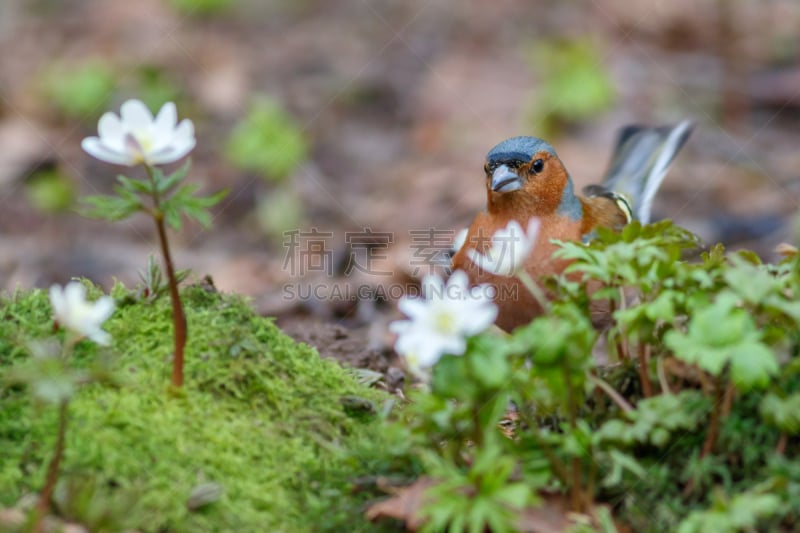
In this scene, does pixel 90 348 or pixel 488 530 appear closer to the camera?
pixel 488 530

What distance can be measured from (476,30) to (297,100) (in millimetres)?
2441

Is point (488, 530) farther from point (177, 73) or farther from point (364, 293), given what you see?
point (177, 73)

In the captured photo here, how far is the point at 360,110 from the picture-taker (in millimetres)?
8734

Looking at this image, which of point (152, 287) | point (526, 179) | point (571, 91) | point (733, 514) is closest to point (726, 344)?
point (733, 514)

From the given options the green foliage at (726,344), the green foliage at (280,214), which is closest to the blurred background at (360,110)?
the green foliage at (280,214)

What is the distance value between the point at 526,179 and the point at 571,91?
13.9ft

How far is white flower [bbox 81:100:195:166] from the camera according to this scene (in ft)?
7.15

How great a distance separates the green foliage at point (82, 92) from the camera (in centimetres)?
822

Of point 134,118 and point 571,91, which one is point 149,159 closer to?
point 134,118

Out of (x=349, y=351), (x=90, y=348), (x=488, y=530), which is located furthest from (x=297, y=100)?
(x=488, y=530)

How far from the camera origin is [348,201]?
24.7ft

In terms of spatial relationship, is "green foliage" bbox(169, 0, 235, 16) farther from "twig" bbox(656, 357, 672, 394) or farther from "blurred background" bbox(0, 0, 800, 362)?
"twig" bbox(656, 357, 672, 394)

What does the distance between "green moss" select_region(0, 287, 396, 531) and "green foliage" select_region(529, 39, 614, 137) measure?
5609 mm

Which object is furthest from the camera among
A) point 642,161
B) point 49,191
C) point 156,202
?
point 49,191
